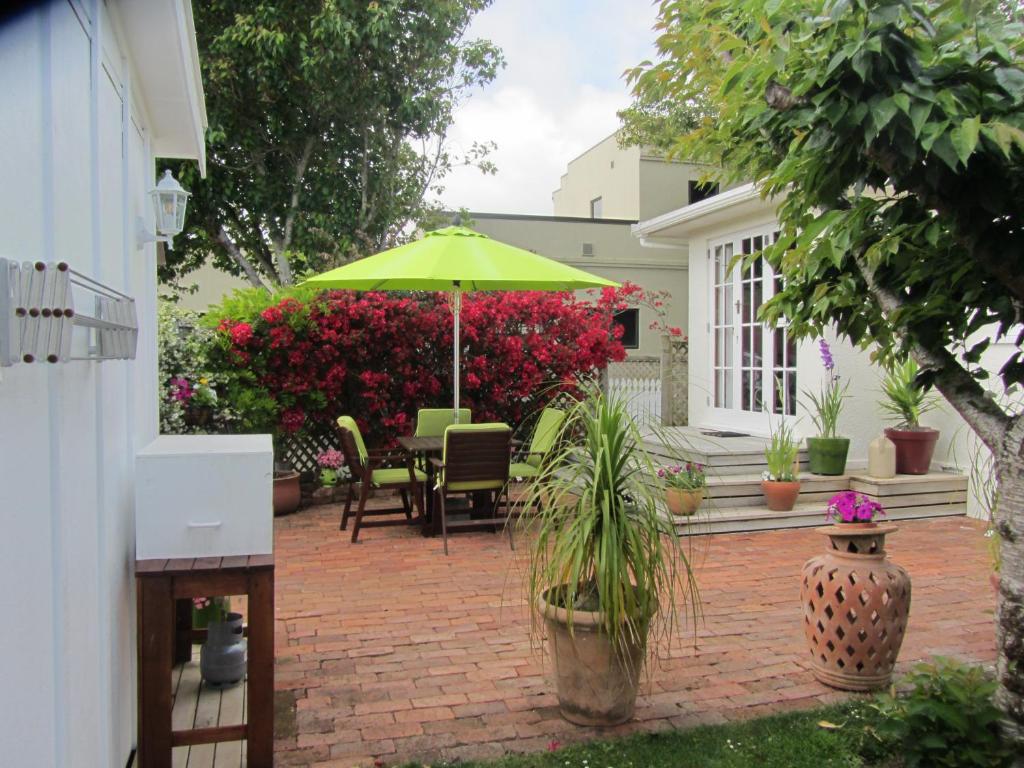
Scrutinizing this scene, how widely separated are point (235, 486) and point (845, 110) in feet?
7.56

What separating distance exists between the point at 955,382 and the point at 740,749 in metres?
1.60

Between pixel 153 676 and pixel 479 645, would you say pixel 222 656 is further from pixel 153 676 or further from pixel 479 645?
pixel 479 645

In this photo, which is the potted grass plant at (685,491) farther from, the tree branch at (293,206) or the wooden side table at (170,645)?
the tree branch at (293,206)

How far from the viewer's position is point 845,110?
2.22 m

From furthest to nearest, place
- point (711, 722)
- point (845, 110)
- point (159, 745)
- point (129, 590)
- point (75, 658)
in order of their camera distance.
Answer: point (711, 722)
point (129, 590)
point (159, 745)
point (845, 110)
point (75, 658)

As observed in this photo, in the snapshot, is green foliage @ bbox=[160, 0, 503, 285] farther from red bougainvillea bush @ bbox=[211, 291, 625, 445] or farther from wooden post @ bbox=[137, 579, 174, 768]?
wooden post @ bbox=[137, 579, 174, 768]

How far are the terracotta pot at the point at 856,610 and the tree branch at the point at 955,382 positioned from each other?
31.1 inches

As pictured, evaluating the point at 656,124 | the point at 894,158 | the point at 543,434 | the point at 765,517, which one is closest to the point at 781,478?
the point at 765,517

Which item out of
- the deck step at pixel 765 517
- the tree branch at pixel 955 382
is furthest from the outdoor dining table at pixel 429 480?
the tree branch at pixel 955 382

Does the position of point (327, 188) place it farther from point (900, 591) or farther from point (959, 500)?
point (900, 591)

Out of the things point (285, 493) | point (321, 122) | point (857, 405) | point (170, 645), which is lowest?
point (285, 493)

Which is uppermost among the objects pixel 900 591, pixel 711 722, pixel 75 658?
pixel 75 658

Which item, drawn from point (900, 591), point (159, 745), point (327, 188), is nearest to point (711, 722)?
point (900, 591)

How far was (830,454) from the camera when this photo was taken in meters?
→ 7.43
